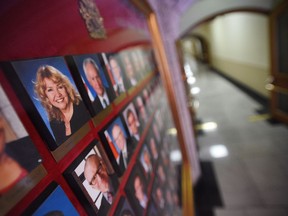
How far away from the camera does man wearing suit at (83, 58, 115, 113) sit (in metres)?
0.68

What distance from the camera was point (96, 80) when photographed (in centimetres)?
74

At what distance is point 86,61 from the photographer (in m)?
0.69

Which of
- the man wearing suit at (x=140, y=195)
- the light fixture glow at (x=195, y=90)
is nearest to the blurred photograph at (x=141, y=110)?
the man wearing suit at (x=140, y=195)

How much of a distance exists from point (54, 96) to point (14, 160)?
19cm

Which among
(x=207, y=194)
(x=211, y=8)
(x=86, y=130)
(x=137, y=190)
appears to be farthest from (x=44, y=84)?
(x=211, y=8)

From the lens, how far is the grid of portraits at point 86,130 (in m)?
0.42

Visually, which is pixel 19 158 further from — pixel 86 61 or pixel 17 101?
pixel 86 61

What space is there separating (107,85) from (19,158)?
49 cm

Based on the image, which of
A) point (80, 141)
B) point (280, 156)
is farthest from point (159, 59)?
point (280, 156)

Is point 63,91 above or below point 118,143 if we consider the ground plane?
above

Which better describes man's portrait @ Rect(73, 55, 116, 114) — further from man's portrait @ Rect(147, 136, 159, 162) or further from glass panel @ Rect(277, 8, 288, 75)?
glass panel @ Rect(277, 8, 288, 75)

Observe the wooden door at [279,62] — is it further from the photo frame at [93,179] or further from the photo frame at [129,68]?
the photo frame at [93,179]

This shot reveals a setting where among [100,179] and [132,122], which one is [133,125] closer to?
[132,122]

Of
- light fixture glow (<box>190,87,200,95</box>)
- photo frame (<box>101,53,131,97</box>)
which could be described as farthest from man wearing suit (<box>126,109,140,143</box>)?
light fixture glow (<box>190,87,200,95</box>)
